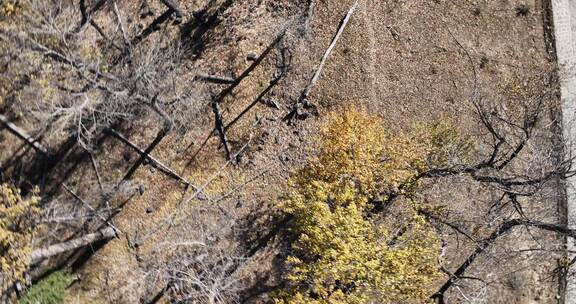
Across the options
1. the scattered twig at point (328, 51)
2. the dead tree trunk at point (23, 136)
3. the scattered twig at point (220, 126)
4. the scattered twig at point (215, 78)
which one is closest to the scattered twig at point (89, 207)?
the dead tree trunk at point (23, 136)

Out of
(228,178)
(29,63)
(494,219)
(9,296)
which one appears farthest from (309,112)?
(9,296)

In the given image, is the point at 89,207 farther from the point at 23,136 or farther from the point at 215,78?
the point at 215,78

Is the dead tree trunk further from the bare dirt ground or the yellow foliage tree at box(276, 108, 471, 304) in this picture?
the yellow foliage tree at box(276, 108, 471, 304)

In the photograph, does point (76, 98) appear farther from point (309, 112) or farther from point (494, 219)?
point (494, 219)

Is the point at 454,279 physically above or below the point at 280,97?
below

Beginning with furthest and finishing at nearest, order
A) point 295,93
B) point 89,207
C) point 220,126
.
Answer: point 295,93
point 220,126
point 89,207

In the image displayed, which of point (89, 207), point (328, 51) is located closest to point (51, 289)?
point (89, 207)

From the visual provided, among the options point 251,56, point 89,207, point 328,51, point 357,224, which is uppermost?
point 328,51
